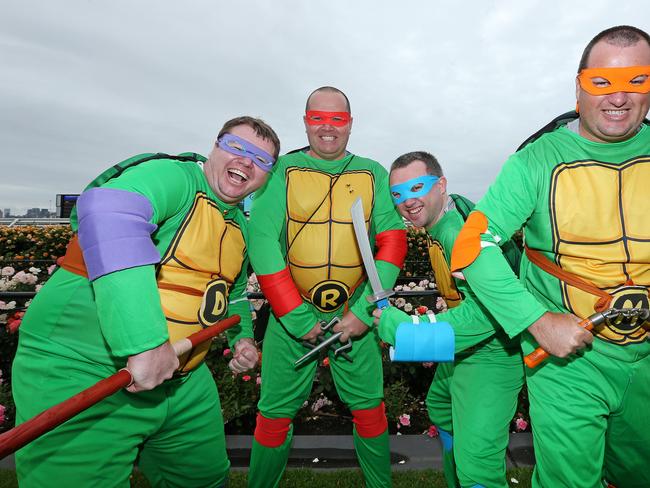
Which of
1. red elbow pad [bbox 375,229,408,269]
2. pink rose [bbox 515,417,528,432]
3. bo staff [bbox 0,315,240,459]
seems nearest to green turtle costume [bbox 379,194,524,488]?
red elbow pad [bbox 375,229,408,269]

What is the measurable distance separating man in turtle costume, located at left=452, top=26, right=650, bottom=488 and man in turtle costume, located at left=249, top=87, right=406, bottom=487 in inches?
45.3

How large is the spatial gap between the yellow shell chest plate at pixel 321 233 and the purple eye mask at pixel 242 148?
0.74 meters

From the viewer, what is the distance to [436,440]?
380 cm

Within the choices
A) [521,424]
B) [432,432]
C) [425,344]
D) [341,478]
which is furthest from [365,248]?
[521,424]

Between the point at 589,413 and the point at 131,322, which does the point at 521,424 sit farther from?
the point at 131,322

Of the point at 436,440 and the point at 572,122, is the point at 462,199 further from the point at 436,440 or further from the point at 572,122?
the point at 436,440

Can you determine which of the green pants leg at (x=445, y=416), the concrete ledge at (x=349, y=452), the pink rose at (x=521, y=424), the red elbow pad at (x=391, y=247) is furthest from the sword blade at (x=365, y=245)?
the pink rose at (x=521, y=424)

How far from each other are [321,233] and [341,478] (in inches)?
76.2

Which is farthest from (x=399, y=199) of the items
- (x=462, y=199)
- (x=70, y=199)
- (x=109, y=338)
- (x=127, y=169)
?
(x=70, y=199)

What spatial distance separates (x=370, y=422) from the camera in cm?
300

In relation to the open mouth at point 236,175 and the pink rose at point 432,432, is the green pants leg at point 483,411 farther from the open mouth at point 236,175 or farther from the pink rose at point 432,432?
the open mouth at point 236,175

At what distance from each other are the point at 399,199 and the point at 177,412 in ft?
5.88

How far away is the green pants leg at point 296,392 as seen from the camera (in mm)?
2918

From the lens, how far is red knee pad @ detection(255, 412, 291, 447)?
2.91 meters
